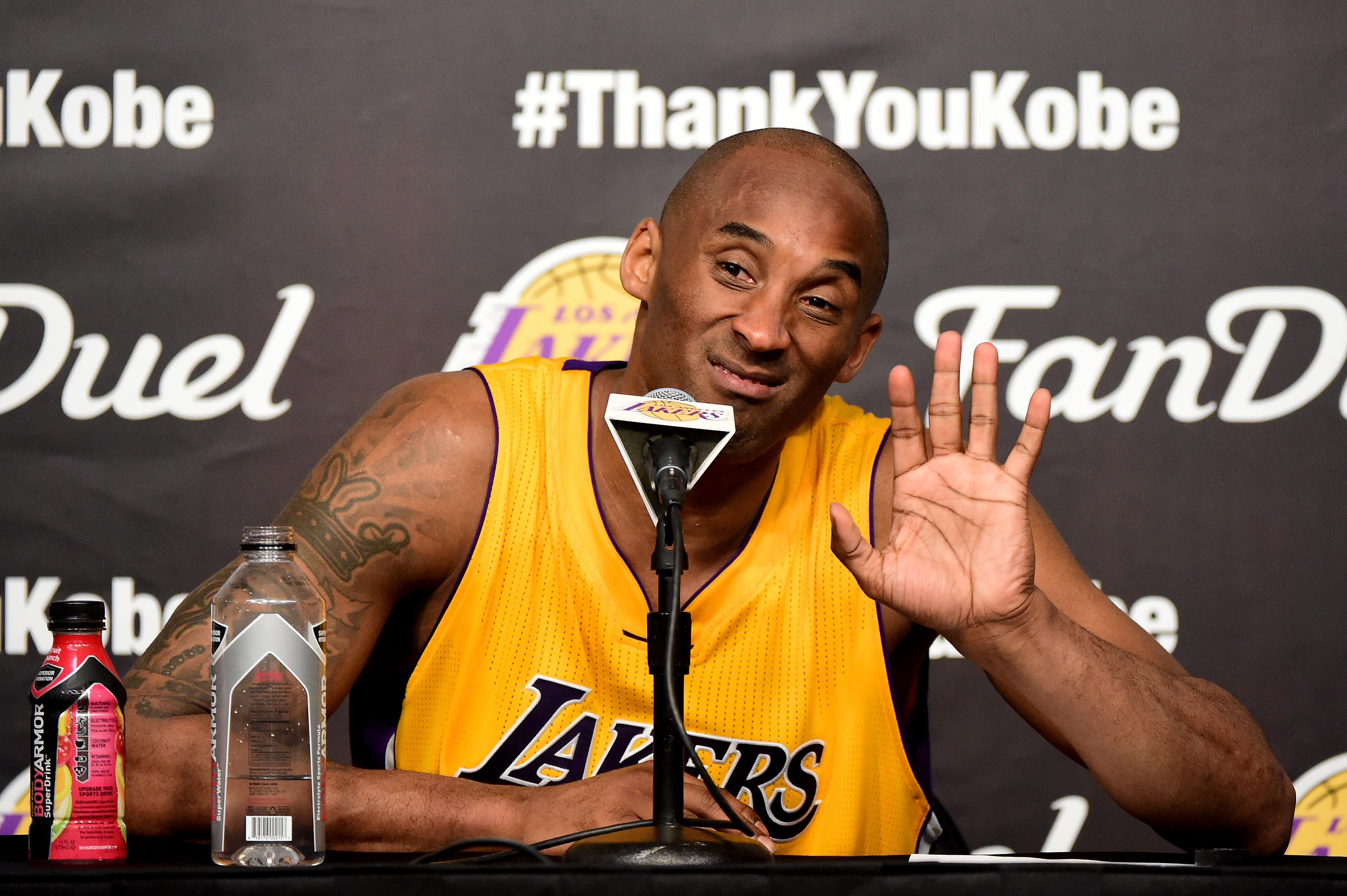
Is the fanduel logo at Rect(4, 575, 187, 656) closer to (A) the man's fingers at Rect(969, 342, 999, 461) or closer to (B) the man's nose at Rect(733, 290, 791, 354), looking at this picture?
(B) the man's nose at Rect(733, 290, 791, 354)

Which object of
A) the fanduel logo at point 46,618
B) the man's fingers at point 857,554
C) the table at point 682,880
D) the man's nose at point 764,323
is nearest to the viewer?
the table at point 682,880

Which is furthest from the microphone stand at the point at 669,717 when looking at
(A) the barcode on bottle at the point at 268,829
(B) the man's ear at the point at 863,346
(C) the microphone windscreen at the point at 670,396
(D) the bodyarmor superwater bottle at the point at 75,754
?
(B) the man's ear at the point at 863,346

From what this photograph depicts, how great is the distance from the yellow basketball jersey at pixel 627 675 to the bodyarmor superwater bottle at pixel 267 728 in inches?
22.4

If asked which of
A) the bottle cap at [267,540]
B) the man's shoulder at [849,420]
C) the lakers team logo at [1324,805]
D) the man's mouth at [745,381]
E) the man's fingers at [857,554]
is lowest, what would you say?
the lakers team logo at [1324,805]

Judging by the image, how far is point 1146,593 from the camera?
7.60 feet

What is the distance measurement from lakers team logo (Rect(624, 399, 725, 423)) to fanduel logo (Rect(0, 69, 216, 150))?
1.58m

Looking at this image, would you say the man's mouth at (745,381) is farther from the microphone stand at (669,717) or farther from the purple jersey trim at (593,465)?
the microphone stand at (669,717)

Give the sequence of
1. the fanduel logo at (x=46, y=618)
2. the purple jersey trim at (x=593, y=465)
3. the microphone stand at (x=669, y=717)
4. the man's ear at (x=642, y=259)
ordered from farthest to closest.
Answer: the fanduel logo at (x=46, y=618) → the man's ear at (x=642, y=259) → the purple jersey trim at (x=593, y=465) → the microphone stand at (x=669, y=717)

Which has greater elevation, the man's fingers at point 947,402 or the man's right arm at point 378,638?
the man's fingers at point 947,402

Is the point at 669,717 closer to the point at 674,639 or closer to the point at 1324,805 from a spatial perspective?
the point at 674,639

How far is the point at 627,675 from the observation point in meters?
1.67

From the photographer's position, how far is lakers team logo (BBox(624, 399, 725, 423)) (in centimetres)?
109

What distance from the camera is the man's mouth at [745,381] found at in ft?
5.37

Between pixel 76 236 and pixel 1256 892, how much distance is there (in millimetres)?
2188
